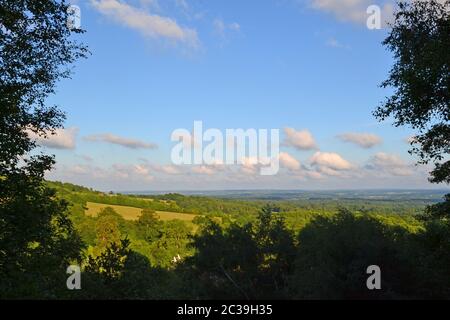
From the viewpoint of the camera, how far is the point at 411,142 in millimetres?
16094

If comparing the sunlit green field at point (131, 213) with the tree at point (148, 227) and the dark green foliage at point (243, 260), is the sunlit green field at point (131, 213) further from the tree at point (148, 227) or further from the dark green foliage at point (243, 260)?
the dark green foliage at point (243, 260)

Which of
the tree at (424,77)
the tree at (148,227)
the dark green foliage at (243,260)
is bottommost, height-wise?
the tree at (148,227)

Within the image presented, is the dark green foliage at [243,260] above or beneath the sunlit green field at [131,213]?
above

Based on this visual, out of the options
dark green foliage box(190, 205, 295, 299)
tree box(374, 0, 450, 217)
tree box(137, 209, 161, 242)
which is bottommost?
tree box(137, 209, 161, 242)

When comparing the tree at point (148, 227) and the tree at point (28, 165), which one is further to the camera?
the tree at point (148, 227)

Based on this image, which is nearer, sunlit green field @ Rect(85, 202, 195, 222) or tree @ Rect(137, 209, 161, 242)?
tree @ Rect(137, 209, 161, 242)

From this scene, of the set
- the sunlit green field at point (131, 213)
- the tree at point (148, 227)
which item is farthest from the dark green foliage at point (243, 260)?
the sunlit green field at point (131, 213)

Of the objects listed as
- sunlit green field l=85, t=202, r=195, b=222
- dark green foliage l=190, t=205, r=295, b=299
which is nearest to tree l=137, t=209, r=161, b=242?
sunlit green field l=85, t=202, r=195, b=222

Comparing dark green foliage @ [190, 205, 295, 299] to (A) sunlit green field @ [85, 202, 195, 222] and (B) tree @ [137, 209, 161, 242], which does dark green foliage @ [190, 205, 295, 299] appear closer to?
(B) tree @ [137, 209, 161, 242]

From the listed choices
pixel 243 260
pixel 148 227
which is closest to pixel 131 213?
pixel 148 227

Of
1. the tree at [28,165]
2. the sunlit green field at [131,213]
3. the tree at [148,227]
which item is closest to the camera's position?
the tree at [28,165]

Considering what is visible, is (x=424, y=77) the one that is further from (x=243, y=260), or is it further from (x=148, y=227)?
(x=148, y=227)
